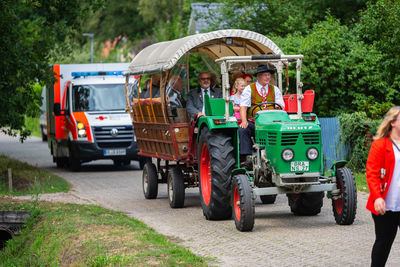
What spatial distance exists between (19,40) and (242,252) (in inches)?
424

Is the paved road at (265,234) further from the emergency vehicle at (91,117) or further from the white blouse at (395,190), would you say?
the emergency vehicle at (91,117)

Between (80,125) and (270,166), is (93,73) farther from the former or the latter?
(270,166)

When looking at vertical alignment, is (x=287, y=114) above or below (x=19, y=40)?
below

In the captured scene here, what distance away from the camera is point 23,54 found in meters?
18.5

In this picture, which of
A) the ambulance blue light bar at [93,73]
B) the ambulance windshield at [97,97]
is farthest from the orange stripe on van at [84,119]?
the ambulance blue light bar at [93,73]

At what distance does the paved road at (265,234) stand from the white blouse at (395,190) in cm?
156

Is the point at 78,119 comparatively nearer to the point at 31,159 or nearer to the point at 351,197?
the point at 31,159

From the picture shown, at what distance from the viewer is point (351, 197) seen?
10.6 meters

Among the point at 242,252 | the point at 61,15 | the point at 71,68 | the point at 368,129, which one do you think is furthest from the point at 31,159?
the point at 242,252

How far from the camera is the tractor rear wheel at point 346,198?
10.6 meters

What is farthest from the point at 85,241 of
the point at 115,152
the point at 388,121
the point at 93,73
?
the point at 93,73

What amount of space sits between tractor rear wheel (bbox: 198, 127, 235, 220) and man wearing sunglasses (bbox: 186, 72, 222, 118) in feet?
4.90

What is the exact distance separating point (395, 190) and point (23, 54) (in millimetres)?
13039

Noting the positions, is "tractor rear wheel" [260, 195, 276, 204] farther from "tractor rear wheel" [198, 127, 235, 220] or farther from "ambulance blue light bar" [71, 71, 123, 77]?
"ambulance blue light bar" [71, 71, 123, 77]
